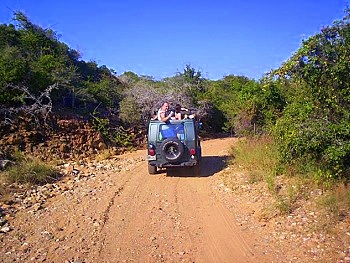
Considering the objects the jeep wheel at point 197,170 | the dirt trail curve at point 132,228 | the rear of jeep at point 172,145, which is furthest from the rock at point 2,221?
the jeep wheel at point 197,170

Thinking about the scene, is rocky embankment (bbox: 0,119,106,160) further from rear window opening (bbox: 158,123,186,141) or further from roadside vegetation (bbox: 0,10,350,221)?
rear window opening (bbox: 158,123,186,141)

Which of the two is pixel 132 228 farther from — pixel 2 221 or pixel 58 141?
pixel 58 141

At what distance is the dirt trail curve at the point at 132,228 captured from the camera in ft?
16.9

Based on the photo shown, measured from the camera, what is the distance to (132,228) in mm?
6164

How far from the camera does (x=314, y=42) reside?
7297 mm

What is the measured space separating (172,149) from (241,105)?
7874 mm

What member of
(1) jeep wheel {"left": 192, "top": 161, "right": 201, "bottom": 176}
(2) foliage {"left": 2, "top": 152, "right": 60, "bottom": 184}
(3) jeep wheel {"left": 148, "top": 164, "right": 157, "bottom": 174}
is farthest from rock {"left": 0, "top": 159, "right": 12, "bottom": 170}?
(1) jeep wheel {"left": 192, "top": 161, "right": 201, "bottom": 176}

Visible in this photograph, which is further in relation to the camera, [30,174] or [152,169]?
[152,169]

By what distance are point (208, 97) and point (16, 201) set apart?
55.3 feet

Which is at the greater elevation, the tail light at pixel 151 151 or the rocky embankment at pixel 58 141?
the rocky embankment at pixel 58 141

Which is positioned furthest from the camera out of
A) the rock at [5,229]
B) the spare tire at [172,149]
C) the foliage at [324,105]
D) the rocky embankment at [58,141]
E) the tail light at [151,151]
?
the rocky embankment at [58,141]

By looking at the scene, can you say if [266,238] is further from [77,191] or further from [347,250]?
[77,191]

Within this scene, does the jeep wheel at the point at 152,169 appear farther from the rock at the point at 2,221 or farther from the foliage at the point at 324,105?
the rock at the point at 2,221

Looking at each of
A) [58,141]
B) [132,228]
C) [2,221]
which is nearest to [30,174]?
[2,221]
